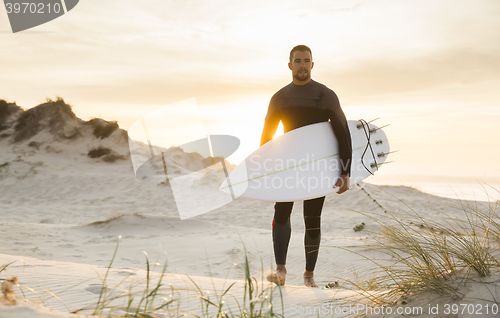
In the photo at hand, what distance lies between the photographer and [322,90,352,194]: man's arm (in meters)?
3.55

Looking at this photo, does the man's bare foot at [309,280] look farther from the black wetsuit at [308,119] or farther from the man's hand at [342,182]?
the man's hand at [342,182]

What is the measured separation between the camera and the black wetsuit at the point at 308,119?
3.53m

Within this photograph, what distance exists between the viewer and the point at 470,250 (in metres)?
2.18

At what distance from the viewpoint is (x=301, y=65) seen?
3471 millimetres

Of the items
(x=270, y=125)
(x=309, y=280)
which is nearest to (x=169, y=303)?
(x=309, y=280)


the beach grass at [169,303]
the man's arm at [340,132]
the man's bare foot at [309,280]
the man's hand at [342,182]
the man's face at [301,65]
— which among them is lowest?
the man's bare foot at [309,280]

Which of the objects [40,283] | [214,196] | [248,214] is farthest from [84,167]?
[40,283]

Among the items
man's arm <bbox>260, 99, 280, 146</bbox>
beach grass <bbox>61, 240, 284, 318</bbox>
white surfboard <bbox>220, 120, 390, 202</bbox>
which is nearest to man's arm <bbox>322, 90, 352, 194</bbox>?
white surfboard <bbox>220, 120, 390, 202</bbox>

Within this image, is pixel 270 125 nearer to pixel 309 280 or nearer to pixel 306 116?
pixel 306 116

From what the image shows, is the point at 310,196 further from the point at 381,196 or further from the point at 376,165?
the point at 381,196

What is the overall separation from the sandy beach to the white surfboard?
2.39 feet

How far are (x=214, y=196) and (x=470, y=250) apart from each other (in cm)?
1262

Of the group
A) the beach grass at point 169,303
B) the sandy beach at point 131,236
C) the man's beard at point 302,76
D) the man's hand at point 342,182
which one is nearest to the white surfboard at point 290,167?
the man's hand at point 342,182

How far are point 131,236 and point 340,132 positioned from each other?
6.01 m
